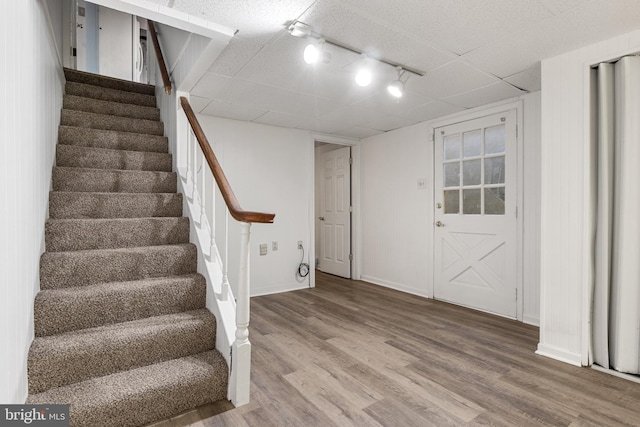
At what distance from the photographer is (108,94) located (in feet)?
11.2

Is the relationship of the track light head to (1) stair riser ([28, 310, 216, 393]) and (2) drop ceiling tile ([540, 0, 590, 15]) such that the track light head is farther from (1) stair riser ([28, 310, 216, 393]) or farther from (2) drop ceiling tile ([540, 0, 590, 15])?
(1) stair riser ([28, 310, 216, 393])

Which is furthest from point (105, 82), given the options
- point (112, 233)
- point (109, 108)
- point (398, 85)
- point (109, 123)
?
point (398, 85)

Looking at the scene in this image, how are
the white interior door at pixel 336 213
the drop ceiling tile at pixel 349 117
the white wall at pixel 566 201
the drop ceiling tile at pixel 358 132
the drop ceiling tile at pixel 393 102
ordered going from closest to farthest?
the white wall at pixel 566 201
the drop ceiling tile at pixel 393 102
the drop ceiling tile at pixel 349 117
the drop ceiling tile at pixel 358 132
the white interior door at pixel 336 213

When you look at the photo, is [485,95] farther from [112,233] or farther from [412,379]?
[112,233]

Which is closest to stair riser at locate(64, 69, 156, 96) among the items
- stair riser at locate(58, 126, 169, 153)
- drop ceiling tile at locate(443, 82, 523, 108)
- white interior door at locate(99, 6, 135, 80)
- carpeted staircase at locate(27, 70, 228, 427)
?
carpeted staircase at locate(27, 70, 228, 427)

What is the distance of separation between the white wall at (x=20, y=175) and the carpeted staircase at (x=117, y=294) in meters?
0.13

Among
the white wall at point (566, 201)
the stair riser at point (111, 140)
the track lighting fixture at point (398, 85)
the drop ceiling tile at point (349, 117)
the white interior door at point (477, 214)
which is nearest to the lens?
the white wall at point (566, 201)

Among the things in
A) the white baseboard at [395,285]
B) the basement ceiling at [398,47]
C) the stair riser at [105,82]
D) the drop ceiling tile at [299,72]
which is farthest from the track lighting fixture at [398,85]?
the stair riser at [105,82]

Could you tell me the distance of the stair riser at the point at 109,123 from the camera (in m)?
2.89

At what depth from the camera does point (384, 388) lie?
1989 mm

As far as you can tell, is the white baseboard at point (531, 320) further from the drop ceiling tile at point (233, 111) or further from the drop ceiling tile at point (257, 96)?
the drop ceiling tile at point (233, 111)

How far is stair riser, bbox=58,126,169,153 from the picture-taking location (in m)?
2.74

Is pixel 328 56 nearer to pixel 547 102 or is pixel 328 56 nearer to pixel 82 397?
pixel 547 102

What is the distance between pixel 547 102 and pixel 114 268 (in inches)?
130
